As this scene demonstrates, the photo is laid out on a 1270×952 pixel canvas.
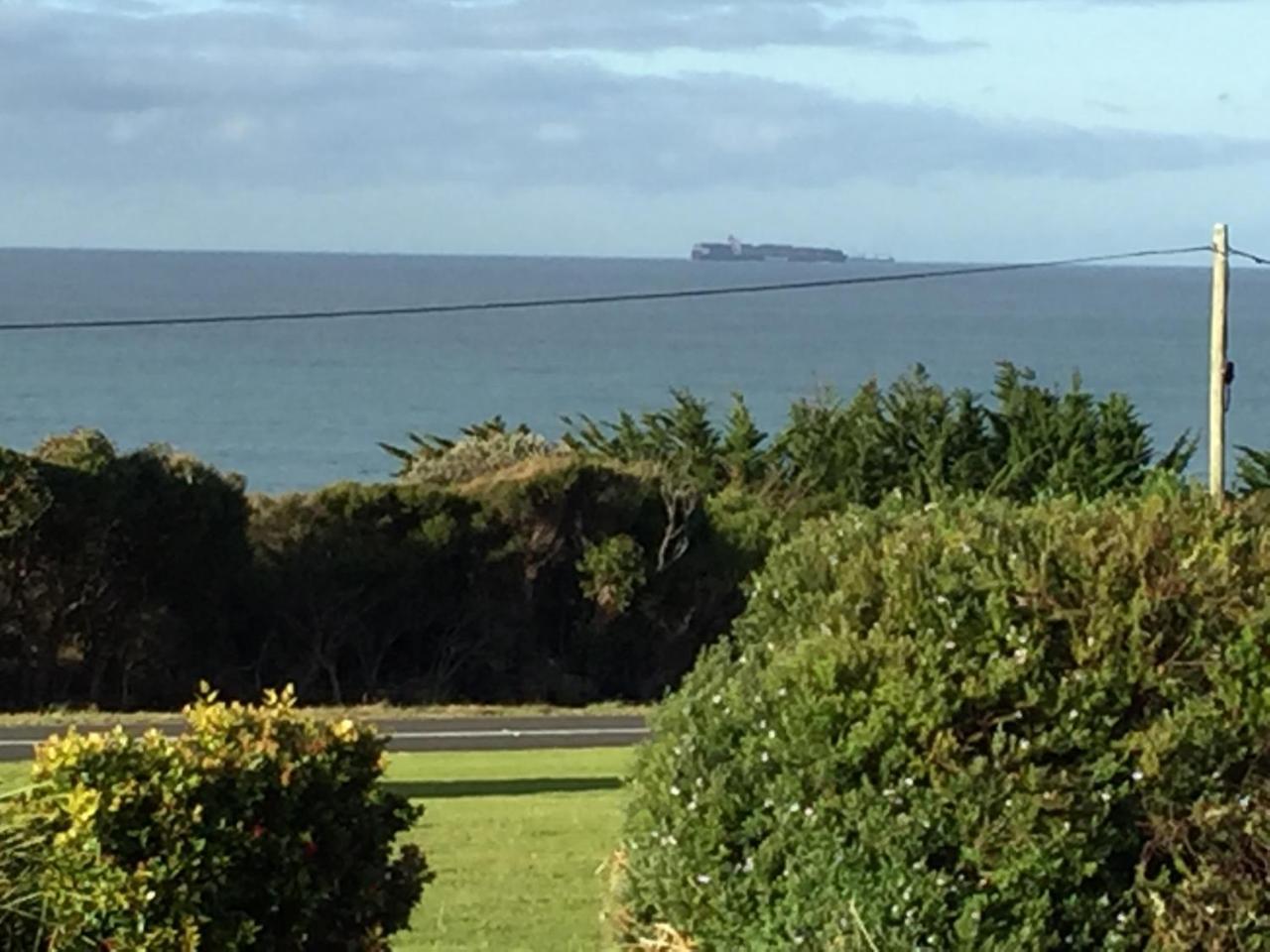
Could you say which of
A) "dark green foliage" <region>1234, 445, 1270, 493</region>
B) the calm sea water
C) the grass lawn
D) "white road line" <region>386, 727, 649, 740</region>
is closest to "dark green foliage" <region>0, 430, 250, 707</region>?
"white road line" <region>386, 727, 649, 740</region>

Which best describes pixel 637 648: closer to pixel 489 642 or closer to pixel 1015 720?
pixel 489 642

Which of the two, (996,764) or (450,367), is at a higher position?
(996,764)

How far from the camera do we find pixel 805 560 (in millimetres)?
6891

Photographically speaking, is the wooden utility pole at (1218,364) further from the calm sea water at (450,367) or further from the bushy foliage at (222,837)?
the calm sea water at (450,367)

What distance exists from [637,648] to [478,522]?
2.81 meters

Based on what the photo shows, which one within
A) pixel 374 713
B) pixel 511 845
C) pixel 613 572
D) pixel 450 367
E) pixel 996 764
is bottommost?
pixel 450 367

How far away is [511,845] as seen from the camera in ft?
42.7

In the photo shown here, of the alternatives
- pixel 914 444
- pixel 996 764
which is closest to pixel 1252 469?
pixel 914 444

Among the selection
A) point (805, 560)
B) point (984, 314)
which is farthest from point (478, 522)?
point (984, 314)

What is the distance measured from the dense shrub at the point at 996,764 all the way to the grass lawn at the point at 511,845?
79.3 inches

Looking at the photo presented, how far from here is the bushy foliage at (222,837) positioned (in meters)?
6.12

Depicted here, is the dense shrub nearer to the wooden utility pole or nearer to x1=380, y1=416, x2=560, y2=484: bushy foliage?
the wooden utility pole

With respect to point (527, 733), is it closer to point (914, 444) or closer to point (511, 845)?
point (511, 845)

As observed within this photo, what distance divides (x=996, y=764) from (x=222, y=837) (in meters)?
2.07
